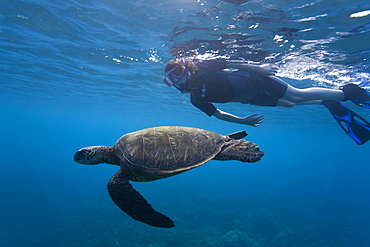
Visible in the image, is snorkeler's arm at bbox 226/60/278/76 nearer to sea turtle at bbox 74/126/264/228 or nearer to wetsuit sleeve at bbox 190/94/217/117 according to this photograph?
wetsuit sleeve at bbox 190/94/217/117

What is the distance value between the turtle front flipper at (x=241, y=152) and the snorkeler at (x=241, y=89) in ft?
5.02

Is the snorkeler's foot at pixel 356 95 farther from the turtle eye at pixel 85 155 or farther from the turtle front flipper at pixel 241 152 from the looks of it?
the turtle eye at pixel 85 155

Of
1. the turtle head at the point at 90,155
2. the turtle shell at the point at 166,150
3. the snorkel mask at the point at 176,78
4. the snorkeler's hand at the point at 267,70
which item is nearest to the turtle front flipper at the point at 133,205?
the turtle shell at the point at 166,150

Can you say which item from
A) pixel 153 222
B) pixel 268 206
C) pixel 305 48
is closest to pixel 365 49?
pixel 305 48

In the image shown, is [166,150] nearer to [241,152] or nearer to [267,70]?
[241,152]

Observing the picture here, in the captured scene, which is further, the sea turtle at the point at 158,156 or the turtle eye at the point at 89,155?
the turtle eye at the point at 89,155

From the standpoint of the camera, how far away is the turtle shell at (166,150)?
345 centimetres

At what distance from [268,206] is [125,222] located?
54.2 feet

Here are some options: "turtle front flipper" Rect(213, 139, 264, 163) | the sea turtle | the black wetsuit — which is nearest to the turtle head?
the sea turtle

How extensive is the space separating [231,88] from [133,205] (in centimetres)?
378

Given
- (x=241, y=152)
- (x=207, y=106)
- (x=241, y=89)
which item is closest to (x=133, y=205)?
(x=241, y=152)

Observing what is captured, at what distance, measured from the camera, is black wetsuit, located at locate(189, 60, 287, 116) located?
4.96 meters

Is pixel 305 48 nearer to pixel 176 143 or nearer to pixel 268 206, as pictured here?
pixel 176 143

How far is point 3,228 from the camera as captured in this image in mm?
12656
